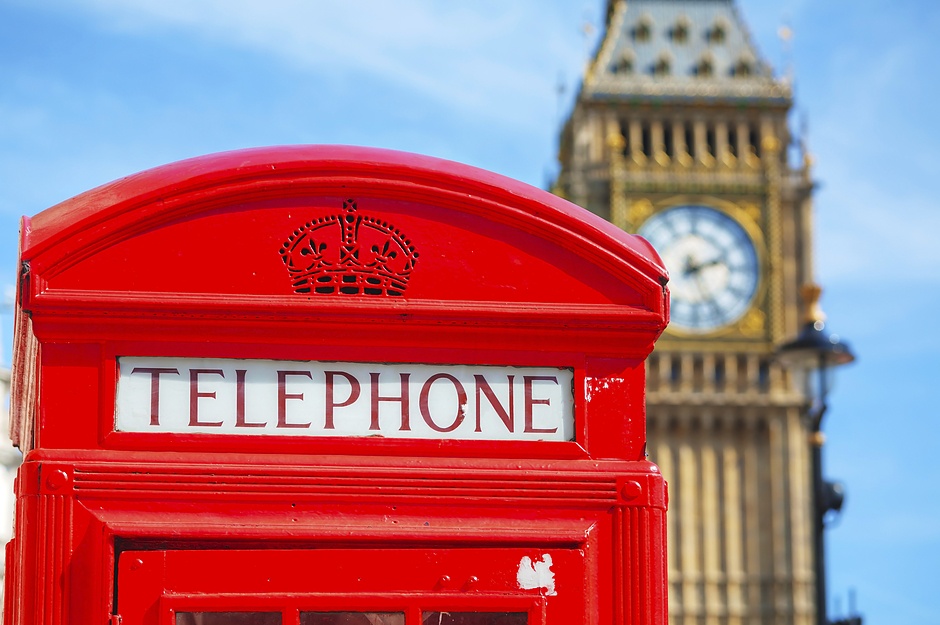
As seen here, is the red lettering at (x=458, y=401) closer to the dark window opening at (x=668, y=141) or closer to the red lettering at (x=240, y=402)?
the red lettering at (x=240, y=402)

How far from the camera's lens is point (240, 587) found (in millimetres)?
3061

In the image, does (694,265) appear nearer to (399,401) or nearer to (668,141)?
(668,141)

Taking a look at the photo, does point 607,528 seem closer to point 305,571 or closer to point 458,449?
→ point 458,449

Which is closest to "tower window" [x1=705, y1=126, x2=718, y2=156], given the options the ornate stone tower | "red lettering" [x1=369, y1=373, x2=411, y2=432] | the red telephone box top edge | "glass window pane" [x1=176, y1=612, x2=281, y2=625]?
the ornate stone tower

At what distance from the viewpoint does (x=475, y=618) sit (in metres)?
3.12

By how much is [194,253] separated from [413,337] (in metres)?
0.45

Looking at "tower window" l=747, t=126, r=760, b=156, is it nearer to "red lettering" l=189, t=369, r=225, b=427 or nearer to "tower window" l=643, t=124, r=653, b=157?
"tower window" l=643, t=124, r=653, b=157

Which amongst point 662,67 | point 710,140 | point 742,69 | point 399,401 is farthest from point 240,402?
point 742,69

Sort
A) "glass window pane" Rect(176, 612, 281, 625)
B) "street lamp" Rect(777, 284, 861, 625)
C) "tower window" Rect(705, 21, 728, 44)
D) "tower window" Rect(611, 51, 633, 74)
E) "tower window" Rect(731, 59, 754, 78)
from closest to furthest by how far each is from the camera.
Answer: "glass window pane" Rect(176, 612, 281, 625)
"street lamp" Rect(777, 284, 861, 625)
"tower window" Rect(731, 59, 754, 78)
"tower window" Rect(611, 51, 633, 74)
"tower window" Rect(705, 21, 728, 44)

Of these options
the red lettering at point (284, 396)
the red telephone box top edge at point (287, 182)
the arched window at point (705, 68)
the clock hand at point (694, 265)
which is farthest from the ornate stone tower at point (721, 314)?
the red lettering at point (284, 396)

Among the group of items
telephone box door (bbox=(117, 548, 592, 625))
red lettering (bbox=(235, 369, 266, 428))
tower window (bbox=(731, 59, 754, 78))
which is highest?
tower window (bbox=(731, 59, 754, 78))

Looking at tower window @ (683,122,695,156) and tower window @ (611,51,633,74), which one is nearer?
tower window @ (683,122,695,156)

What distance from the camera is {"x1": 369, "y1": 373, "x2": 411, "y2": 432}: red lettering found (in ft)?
10.5

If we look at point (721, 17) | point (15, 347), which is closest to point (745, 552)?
point (721, 17)
